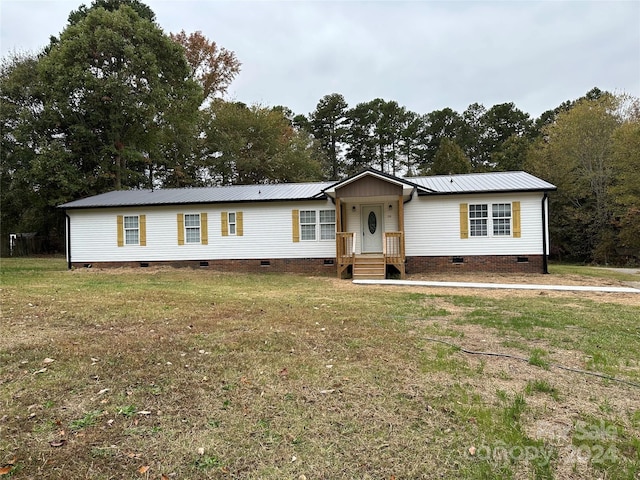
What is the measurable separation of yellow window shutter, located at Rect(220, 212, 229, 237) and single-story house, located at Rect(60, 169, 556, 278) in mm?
40

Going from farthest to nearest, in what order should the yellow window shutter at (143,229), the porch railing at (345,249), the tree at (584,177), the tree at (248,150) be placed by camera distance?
the tree at (248,150) → the tree at (584,177) → the yellow window shutter at (143,229) → the porch railing at (345,249)

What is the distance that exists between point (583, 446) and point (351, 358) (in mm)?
2096

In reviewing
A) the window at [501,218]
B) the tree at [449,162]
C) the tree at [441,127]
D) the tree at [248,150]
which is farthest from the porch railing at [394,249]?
the tree at [441,127]

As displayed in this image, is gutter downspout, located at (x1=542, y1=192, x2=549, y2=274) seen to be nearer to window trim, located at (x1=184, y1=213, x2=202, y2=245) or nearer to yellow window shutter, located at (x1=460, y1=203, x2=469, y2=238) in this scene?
yellow window shutter, located at (x1=460, y1=203, x2=469, y2=238)

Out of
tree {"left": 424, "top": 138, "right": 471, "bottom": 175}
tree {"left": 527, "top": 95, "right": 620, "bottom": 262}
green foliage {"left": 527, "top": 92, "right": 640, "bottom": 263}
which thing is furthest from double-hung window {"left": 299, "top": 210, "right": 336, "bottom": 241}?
tree {"left": 527, "top": 95, "right": 620, "bottom": 262}

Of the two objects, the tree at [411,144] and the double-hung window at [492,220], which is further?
the tree at [411,144]

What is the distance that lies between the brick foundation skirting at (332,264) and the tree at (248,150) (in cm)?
1483

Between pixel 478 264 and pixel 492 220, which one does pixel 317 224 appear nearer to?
pixel 478 264

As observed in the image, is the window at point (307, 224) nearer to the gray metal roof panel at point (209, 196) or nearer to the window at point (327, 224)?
the window at point (327, 224)

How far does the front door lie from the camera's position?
14336 millimetres

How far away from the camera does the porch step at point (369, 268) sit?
40.0ft

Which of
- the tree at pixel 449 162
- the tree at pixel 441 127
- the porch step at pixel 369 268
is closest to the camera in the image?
the porch step at pixel 369 268

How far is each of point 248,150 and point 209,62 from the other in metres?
8.00

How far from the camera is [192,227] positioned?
15.1 metres
